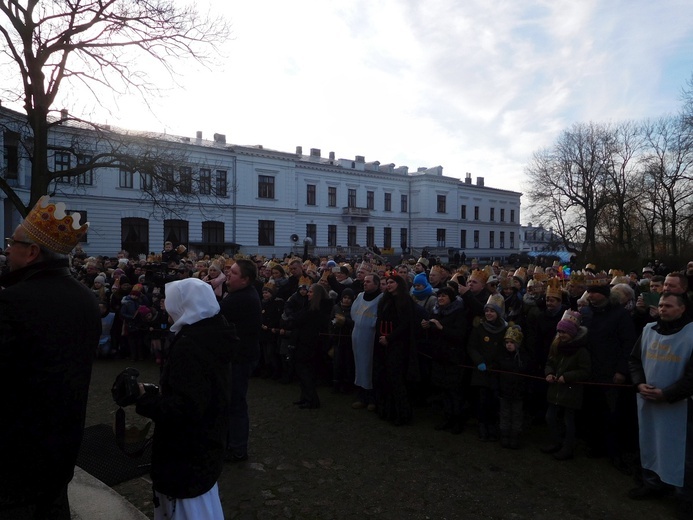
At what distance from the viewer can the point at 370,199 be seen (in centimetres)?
5784

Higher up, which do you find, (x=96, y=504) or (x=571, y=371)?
(x=571, y=371)

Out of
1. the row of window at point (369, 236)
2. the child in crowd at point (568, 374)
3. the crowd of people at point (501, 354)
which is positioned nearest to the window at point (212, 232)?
the row of window at point (369, 236)

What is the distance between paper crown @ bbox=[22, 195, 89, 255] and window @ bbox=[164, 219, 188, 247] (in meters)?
40.3

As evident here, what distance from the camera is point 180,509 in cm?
278

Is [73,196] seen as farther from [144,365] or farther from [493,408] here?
[493,408]

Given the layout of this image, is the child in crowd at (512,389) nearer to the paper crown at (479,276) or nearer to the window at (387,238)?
the paper crown at (479,276)

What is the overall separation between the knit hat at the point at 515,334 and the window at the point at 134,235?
37.9 metres

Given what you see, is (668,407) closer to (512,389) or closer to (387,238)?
(512,389)

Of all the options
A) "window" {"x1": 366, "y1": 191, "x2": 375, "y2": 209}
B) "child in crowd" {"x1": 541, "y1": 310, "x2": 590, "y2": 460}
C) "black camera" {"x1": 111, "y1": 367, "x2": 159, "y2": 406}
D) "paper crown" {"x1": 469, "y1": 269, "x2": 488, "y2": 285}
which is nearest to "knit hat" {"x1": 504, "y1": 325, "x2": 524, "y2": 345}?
"child in crowd" {"x1": 541, "y1": 310, "x2": 590, "y2": 460}

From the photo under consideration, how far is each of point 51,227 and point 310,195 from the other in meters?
50.6

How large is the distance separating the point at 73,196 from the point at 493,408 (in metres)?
37.6

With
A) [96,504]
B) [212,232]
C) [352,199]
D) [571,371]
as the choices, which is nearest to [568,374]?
[571,371]

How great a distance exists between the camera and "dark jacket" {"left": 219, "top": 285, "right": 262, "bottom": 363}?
16.3ft

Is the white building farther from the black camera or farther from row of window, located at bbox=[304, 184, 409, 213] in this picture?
the black camera
